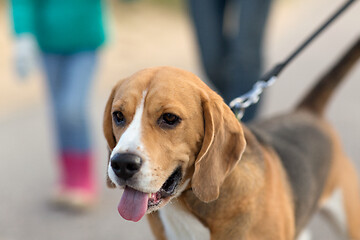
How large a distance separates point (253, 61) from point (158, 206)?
2.33 metres

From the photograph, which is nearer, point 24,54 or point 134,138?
point 134,138

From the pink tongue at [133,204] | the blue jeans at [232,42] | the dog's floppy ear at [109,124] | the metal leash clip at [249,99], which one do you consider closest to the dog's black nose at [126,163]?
the pink tongue at [133,204]

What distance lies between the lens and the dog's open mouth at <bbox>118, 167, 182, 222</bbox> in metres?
2.51

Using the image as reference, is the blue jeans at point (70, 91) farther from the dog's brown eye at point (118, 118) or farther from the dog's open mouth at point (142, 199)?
the dog's open mouth at point (142, 199)

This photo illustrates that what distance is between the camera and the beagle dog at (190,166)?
8.10ft

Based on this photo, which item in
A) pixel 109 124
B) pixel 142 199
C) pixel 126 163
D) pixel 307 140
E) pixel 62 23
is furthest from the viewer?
pixel 62 23

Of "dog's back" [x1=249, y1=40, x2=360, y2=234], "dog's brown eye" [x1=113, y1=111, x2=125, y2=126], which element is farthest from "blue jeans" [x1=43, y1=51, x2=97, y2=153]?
"dog's brown eye" [x1=113, y1=111, x2=125, y2=126]

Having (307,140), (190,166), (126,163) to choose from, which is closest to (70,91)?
(307,140)

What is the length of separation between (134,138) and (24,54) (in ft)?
7.67

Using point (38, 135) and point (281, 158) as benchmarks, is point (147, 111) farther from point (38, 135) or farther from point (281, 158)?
point (38, 135)

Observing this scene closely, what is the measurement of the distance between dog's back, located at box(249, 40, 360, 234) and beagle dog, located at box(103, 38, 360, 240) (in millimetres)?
115

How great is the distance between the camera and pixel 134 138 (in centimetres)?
243

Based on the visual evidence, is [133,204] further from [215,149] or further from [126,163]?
[215,149]

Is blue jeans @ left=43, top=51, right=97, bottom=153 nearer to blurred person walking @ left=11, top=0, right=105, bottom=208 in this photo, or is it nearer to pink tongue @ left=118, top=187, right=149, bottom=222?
blurred person walking @ left=11, top=0, right=105, bottom=208
